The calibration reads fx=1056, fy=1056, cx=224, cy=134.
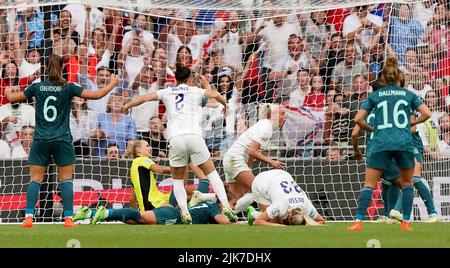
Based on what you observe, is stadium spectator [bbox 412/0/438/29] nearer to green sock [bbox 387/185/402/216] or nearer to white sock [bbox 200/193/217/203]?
green sock [bbox 387/185/402/216]

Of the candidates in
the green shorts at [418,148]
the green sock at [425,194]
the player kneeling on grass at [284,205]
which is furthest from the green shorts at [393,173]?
the player kneeling on grass at [284,205]

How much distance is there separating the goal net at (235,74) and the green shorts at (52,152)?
361 centimetres

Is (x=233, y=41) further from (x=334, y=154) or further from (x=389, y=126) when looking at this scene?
(x=389, y=126)

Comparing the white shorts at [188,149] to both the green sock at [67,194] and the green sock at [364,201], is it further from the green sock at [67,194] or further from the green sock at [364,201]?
the green sock at [364,201]

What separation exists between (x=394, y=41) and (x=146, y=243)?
30.2 feet

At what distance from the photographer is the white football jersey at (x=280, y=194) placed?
13586mm

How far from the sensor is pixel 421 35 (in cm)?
1828

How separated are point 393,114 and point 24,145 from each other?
7.71 m

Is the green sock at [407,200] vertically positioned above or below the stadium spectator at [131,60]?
below

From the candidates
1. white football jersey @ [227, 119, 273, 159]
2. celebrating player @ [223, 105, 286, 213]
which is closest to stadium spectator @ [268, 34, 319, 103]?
celebrating player @ [223, 105, 286, 213]

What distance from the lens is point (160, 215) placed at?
49.3ft

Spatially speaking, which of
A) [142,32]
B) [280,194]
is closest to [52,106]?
[280,194]

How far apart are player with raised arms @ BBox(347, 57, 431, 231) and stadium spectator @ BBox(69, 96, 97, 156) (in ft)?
22.2
